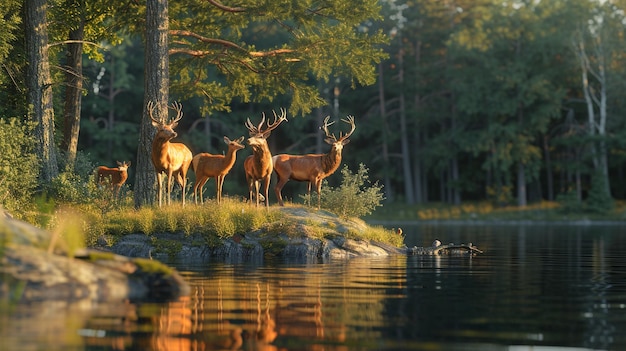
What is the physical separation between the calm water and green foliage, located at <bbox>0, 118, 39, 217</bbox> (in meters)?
8.10

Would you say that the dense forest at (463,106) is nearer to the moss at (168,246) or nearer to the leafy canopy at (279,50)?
the leafy canopy at (279,50)

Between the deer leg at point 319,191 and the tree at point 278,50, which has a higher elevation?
the tree at point 278,50

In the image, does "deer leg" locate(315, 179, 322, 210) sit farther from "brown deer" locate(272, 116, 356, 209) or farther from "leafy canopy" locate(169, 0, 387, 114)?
"leafy canopy" locate(169, 0, 387, 114)

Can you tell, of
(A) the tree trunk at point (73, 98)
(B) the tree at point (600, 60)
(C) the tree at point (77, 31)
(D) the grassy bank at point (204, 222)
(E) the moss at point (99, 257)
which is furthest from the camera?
(B) the tree at point (600, 60)

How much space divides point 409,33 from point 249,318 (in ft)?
205

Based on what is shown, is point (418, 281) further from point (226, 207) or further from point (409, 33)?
point (409, 33)

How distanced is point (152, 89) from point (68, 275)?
50.9 ft

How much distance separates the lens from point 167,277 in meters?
13.5

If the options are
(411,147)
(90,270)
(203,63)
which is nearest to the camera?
(90,270)

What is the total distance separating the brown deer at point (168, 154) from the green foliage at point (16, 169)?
3.10 m

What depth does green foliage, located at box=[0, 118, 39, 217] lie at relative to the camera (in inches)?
958

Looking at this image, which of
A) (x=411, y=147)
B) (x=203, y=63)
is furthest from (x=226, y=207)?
(x=411, y=147)

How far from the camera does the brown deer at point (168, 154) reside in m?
24.8

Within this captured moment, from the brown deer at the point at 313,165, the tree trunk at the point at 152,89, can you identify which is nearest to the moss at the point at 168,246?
the tree trunk at the point at 152,89
